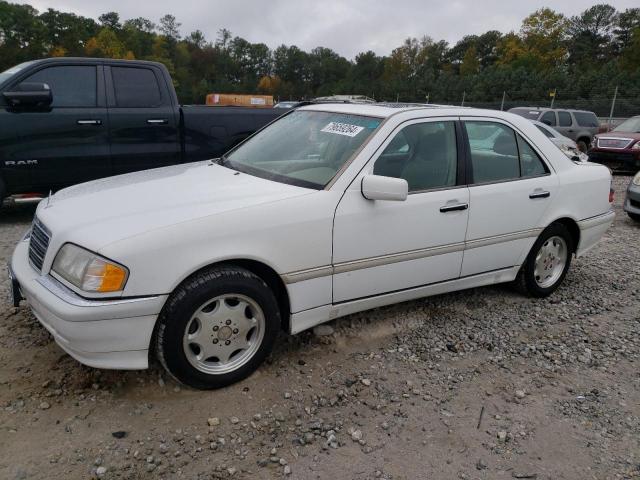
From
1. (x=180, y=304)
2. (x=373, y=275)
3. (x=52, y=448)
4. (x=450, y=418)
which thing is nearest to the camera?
(x=52, y=448)

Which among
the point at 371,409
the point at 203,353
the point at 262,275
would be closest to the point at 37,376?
the point at 203,353

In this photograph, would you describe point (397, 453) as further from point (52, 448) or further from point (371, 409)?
point (52, 448)

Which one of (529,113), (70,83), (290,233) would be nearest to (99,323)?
(290,233)

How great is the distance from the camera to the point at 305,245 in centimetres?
301

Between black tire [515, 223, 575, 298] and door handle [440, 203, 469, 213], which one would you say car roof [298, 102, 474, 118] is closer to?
door handle [440, 203, 469, 213]

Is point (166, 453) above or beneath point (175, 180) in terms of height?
beneath

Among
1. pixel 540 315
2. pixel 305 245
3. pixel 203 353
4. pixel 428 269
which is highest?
pixel 305 245

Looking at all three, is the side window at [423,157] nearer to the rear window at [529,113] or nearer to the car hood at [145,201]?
the car hood at [145,201]

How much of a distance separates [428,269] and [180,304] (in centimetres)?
176

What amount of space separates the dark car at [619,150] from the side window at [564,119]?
3.42 meters

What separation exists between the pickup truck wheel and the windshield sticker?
1228mm

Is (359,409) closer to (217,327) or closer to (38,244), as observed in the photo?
(217,327)

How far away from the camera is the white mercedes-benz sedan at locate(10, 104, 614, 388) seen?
2.59m

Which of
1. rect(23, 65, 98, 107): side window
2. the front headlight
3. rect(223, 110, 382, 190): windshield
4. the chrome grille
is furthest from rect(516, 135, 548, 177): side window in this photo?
rect(23, 65, 98, 107): side window
